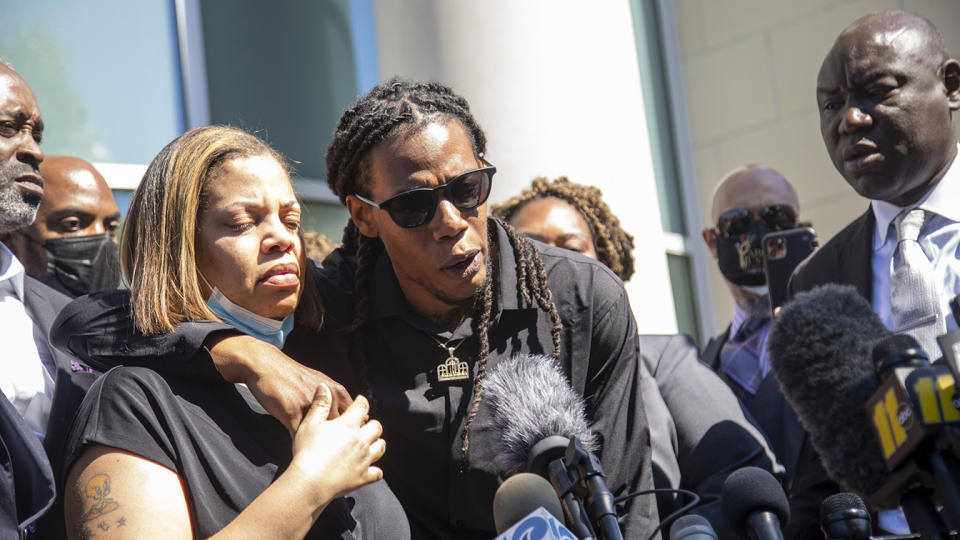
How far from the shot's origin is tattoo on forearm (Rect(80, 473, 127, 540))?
2543mm

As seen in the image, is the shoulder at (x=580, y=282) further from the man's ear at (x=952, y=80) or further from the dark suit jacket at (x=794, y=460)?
the man's ear at (x=952, y=80)

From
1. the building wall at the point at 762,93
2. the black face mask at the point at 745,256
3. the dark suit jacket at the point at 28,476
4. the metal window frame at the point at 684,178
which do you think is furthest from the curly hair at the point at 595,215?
the building wall at the point at 762,93

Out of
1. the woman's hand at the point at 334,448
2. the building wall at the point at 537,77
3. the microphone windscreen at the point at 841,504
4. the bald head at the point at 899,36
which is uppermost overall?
the building wall at the point at 537,77

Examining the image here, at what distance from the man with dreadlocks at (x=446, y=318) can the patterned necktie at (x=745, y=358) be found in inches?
57.9

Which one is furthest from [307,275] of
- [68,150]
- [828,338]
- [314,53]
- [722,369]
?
[314,53]

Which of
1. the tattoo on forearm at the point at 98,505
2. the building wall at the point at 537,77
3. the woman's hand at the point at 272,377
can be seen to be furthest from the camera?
the building wall at the point at 537,77

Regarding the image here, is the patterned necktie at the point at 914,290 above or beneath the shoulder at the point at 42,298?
beneath

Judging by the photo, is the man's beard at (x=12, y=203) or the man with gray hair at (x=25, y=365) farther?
the man's beard at (x=12, y=203)

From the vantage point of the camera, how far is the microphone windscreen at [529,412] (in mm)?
2436

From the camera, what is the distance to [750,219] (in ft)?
17.9

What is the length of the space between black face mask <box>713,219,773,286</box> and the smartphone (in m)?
0.67

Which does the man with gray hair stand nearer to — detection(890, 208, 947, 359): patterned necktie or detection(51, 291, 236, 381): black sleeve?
detection(51, 291, 236, 381): black sleeve

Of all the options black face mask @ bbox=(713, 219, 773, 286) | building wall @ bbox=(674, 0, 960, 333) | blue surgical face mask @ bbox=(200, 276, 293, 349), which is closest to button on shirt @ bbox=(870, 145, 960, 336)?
black face mask @ bbox=(713, 219, 773, 286)

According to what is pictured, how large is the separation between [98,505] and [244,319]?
2.35ft
